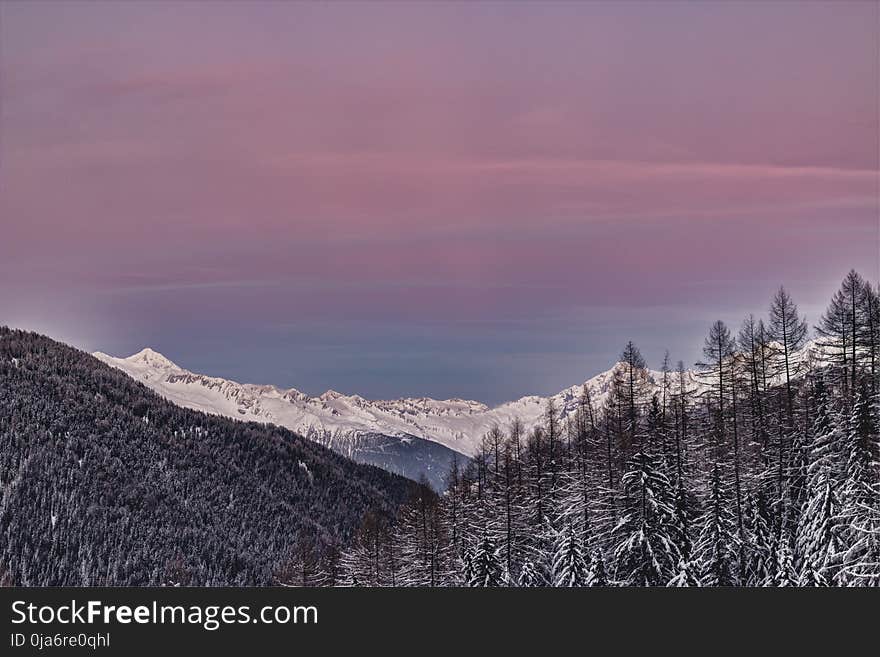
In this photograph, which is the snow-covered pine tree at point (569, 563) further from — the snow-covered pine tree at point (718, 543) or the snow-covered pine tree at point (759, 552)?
the snow-covered pine tree at point (759, 552)

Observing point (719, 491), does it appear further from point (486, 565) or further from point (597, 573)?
point (486, 565)

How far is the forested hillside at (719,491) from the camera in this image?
161ft

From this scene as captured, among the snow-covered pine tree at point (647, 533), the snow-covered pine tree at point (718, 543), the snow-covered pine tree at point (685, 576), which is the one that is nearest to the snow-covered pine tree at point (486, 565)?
the snow-covered pine tree at point (647, 533)

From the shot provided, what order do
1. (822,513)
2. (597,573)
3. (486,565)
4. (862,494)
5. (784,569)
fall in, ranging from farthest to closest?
(486,565), (597,573), (784,569), (822,513), (862,494)

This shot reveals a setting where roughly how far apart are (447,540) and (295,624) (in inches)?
2102

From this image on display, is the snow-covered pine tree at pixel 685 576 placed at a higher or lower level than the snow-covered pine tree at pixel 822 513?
lower

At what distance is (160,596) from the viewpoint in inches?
939

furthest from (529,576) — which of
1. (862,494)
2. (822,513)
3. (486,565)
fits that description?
(862,494)

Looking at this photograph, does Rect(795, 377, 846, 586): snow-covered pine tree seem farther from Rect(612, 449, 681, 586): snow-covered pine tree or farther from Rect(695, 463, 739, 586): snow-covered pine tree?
Rect(612, 449, 681, 586): snow-covered pine tree

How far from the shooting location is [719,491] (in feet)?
172

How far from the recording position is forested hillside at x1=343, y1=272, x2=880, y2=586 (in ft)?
161

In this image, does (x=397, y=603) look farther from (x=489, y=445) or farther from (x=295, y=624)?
(x=489, y=445)

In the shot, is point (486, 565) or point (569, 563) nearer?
point (569, 563)

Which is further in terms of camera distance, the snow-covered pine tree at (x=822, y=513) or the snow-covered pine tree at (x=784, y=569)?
the snow-covered pine tree at (x=784, y=569)
